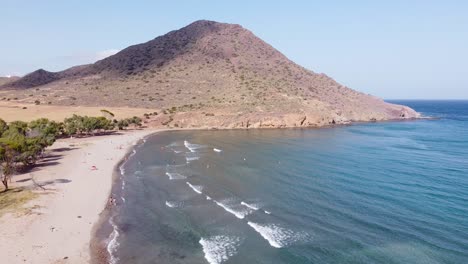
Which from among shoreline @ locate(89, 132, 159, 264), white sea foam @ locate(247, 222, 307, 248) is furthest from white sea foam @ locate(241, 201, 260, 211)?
shoreline @ locate(89, 132, 159, 264)

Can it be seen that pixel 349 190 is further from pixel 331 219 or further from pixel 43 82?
pixel 43 82

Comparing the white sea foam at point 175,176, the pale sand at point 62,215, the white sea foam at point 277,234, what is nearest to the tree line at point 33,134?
the pale sand at point 62,215

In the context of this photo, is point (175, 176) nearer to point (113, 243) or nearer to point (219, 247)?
point (113, 243)

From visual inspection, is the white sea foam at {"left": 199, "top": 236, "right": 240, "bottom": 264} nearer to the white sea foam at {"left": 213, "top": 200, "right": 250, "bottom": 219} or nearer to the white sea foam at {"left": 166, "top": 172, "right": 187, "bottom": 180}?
the white sea foam at {"left": 213, "top": 200, "right": 250, "bottom": 219}

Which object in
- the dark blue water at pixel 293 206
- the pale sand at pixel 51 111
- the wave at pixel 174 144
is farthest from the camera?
the pale sand at pixel 51 111

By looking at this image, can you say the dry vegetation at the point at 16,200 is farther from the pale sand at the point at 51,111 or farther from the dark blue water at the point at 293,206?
the pale sand at the point at 51,111

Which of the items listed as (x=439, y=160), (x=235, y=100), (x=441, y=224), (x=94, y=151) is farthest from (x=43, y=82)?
(x=441, y=224)

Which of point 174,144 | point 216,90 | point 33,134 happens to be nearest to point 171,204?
point 33,134
